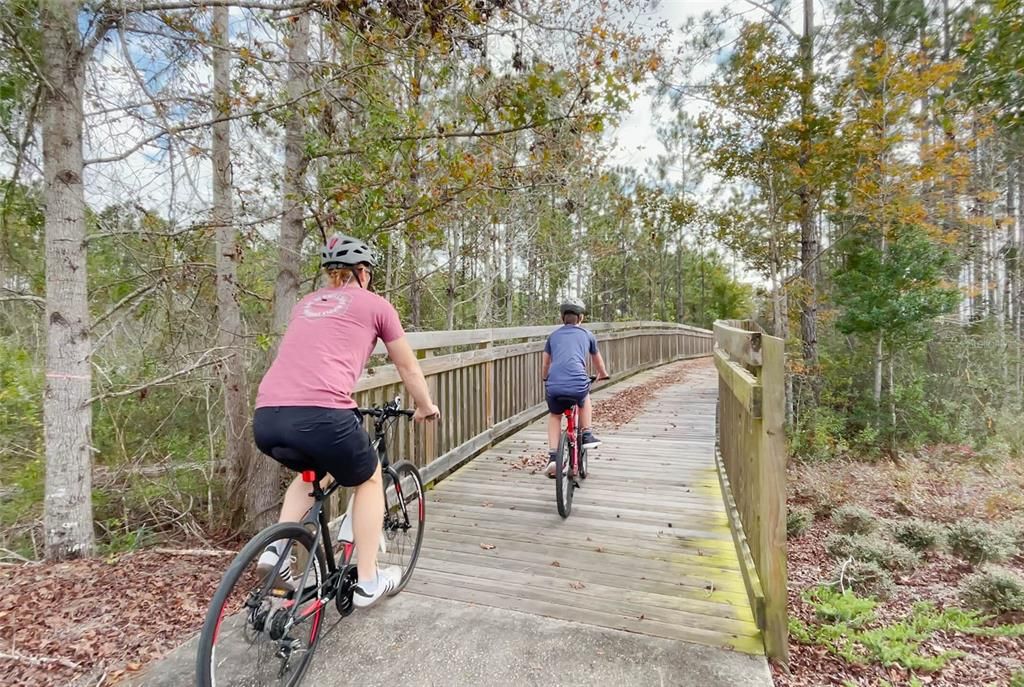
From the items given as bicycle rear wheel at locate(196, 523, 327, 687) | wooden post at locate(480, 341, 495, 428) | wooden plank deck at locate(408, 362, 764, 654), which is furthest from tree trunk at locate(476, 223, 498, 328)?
bicycle rear wheel at locate(196, 523, 327, 687)

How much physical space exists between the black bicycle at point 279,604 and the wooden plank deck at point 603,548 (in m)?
0.72

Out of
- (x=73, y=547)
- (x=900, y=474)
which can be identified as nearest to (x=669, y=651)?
(x=73, y=547)

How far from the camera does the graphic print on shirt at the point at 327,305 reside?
7.53 ft

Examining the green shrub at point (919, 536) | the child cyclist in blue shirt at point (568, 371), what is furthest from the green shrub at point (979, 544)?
the child cyclist in blue shirt at point (568, 371)

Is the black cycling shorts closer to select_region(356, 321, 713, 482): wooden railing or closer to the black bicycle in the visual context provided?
the black bicycle

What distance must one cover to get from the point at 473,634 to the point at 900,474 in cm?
780

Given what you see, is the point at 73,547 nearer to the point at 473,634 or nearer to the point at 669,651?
the point at 473,634

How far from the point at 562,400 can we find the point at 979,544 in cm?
345

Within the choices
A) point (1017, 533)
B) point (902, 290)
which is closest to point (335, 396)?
point (1017, 533)

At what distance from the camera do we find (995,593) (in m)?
3.29

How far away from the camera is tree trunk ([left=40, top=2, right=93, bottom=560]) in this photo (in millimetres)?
3318

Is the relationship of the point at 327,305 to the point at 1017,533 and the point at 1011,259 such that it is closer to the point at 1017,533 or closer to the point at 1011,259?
the point at 1017,533

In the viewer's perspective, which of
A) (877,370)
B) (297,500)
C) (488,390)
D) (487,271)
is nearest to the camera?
(297,500)

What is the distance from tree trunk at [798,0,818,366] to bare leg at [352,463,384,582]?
977 centimetres
